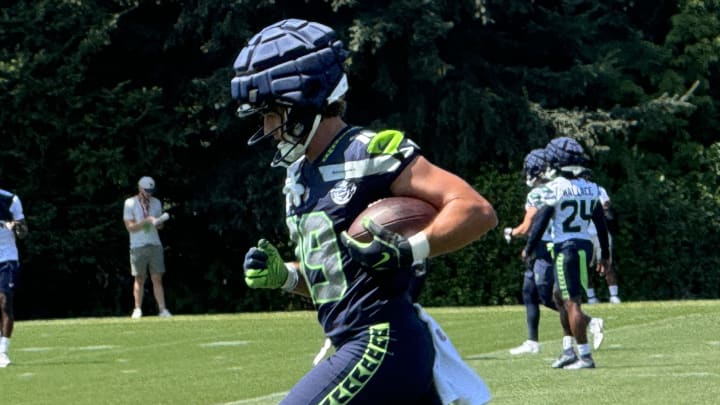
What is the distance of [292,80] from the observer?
205 inches

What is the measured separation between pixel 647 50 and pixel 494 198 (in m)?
4.53

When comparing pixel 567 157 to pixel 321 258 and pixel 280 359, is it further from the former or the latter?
pixel 321 258

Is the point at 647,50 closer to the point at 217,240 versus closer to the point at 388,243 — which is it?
the point at 217,240

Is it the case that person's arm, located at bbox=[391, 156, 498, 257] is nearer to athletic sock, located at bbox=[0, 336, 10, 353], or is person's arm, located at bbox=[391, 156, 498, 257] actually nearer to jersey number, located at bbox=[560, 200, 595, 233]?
jersey number, located at bbox=[560, 200, 595, 233]

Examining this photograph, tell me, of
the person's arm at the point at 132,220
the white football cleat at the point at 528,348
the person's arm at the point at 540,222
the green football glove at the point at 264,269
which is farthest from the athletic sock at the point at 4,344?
the green football glove at the point at 264,269

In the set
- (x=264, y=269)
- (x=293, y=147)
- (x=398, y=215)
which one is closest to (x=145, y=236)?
(x=264, y=269)

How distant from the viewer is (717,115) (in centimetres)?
2964

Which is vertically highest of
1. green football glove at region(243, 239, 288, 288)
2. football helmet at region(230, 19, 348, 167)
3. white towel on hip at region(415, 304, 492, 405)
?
football helmet at region(230, 19, 348, 167)

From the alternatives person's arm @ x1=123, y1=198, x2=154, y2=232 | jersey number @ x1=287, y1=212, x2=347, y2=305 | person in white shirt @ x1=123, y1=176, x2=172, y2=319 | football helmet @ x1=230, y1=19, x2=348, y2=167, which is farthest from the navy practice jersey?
person's arm @ x1=123, y1=198, x2=154, y2=232

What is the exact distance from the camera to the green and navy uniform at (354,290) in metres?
4.97

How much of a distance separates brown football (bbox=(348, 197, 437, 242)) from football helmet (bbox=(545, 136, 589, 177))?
8.11 metres

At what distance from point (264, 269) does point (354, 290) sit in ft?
1.77

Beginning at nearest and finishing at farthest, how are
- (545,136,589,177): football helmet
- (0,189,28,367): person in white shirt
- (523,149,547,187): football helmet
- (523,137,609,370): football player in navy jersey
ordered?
(523,137,609,370): football player in navy jersey < (545,136,589,177): football helmet < (523,149,547,187): football helmet < (0,189,28,367): person in white shirt

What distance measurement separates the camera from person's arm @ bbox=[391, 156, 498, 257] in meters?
4.93
